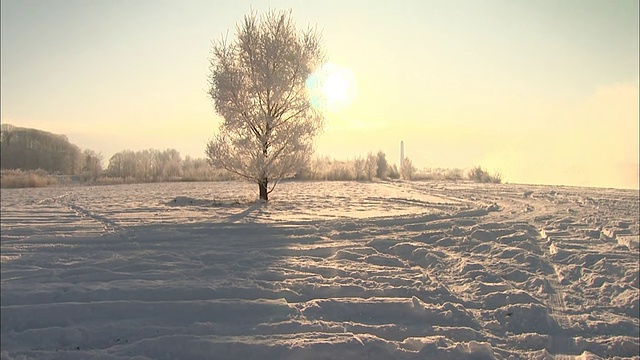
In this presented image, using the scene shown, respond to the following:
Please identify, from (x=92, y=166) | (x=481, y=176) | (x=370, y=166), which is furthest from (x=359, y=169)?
(x=92, y=166)

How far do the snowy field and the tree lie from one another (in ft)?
9.76

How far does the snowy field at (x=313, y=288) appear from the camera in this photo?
399 cm

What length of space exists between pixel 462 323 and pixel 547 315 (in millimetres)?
1004

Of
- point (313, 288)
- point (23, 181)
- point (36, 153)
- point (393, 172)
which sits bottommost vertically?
point (313, 288)

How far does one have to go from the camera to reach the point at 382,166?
2675 centimetres

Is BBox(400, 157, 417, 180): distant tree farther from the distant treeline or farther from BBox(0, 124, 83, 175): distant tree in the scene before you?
BBox(0, 124, 83, 175): distant tree

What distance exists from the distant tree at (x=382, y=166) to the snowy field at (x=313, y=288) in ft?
58.2

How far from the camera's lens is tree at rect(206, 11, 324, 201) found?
10.7 metres

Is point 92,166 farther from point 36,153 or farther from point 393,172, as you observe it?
point 393,172

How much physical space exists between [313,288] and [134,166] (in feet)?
65.8

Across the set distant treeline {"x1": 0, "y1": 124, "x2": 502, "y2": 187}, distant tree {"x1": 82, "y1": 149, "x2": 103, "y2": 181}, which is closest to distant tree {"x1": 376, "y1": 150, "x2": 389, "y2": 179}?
distant treeline {"x1": 0, "y1": 124, "x2": 502, "y2": 187}

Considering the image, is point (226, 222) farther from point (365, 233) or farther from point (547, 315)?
point (547, 315)

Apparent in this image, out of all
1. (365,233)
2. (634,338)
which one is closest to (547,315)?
(634,338)

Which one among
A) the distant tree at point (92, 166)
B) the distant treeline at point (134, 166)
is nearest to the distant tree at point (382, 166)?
the distant treeline at point (134, 166)
